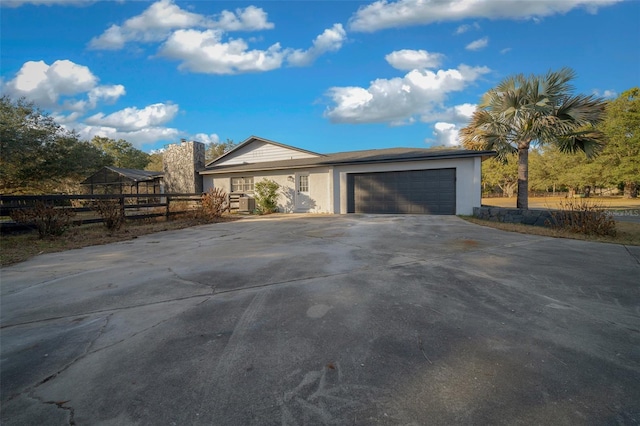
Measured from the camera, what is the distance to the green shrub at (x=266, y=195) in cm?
1733

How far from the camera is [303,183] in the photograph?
17500 millimetres

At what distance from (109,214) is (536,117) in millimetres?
15358

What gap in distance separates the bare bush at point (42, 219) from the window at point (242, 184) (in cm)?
1113

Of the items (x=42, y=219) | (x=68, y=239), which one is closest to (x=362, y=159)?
(x=68, y=239)

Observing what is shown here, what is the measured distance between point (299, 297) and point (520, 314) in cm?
244

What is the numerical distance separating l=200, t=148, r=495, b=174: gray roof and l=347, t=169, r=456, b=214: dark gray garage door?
30.9 inches

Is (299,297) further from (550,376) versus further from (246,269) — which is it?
(550,376)

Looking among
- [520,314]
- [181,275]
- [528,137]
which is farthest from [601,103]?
[181,275]

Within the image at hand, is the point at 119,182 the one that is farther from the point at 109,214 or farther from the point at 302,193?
the point at 109,214

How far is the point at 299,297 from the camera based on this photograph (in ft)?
12.3

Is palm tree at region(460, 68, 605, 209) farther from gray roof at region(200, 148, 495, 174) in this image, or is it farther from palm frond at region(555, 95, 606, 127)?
gray roof at region(200, 148, 495, 174)

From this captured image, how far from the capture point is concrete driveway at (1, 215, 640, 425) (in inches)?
74.4

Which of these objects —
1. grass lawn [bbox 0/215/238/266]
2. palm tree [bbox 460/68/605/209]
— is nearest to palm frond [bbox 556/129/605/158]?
palm tree [bbox 460/68/605/209]

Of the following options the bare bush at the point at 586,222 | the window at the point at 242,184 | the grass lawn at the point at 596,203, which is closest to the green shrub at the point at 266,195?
the window at the point at 242,184
